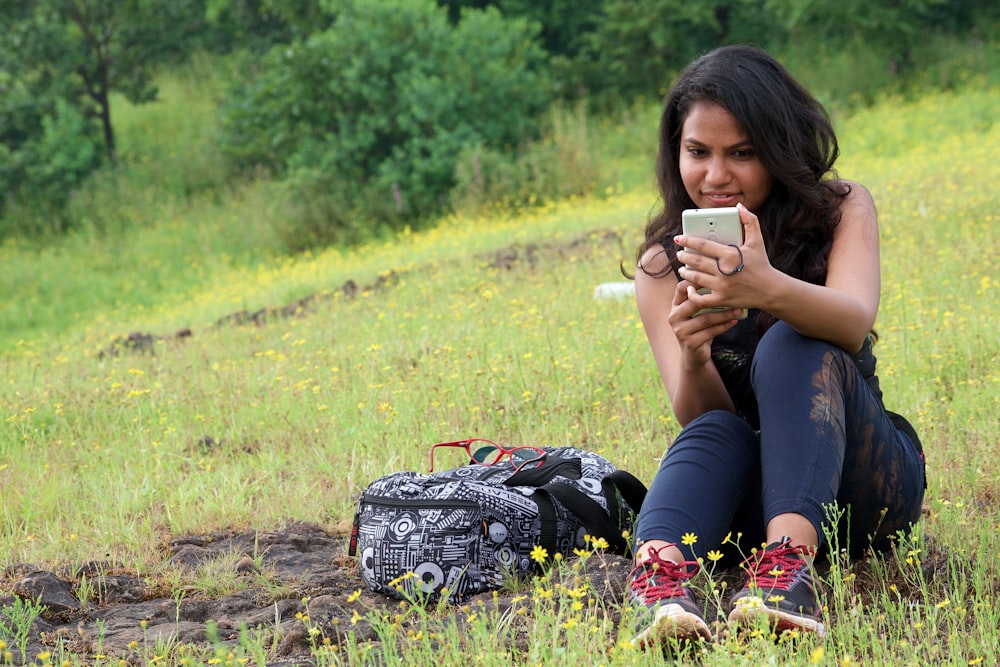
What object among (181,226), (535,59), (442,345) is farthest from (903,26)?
(442,345)

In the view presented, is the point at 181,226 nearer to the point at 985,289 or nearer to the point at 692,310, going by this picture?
the point at 985,289

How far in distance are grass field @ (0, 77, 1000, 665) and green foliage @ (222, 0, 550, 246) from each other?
15.2 ft

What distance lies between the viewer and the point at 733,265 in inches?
105

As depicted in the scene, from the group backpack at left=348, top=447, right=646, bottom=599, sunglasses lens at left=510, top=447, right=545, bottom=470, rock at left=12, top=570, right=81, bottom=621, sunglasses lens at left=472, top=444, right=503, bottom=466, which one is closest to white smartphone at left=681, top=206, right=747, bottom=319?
backpack at left=348, top=447, right=646, bottom=599

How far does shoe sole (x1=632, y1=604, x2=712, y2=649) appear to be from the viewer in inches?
94.3

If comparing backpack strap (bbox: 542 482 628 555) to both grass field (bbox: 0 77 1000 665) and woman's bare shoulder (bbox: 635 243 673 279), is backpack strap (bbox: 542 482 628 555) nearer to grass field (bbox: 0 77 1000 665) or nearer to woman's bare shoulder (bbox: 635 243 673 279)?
grass field (bbox: 0 77 1000 665)

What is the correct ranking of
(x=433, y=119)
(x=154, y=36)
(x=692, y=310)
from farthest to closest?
1. (x=154, y=36)
2. (x=433, y=119)
3. (x=692, y=310)

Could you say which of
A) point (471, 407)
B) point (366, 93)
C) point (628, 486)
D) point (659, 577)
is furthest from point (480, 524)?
point (366, 93)

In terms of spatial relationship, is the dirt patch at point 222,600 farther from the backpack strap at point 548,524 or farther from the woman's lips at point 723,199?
the woman's lips at point 723,199

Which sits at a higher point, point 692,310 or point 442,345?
point 692,310

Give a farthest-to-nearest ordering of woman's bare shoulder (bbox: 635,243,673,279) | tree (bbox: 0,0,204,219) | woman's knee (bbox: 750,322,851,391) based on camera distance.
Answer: tree (bbox: 0,0,204,219)
woman's bare shoulder (bbox: 635,243,673,279)
woman's knee (bbox: 750,322,851,391)

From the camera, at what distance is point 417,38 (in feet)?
50.2

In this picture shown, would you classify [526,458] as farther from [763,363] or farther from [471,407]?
[471,407]

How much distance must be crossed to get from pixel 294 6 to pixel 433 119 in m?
7.01
